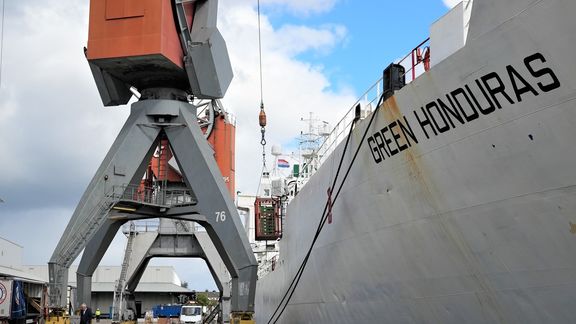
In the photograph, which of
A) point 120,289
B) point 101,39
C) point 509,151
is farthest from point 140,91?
point 509,151

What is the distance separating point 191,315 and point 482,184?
91.5ft

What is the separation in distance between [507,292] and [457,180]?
1391mm

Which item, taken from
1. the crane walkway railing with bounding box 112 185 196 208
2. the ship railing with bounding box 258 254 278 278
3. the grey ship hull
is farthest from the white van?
the grey ship hull

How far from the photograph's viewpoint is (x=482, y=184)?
6688 millimetres

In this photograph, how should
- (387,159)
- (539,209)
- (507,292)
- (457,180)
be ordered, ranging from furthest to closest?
(387,159) → (457,180) → (507,292) → (539,209)

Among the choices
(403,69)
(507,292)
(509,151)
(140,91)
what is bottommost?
(507,292)

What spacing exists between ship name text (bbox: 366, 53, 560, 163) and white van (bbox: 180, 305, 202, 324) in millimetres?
25232

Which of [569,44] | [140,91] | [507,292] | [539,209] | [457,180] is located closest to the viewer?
[569,44]

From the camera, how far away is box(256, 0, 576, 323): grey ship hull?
5.77m

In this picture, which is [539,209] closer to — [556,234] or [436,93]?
[556,234]

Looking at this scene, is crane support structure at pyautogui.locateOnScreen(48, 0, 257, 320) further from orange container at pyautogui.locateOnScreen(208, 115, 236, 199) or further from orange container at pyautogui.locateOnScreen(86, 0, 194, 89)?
orange container at pyautogui.locateOnScreen(208, 115, 236, 199)

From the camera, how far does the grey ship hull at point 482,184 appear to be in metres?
5.77

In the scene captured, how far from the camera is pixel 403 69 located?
365 inches

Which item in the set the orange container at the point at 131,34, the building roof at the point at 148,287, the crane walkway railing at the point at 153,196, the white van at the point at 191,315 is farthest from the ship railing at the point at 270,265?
the building roof at the point at 148,287
